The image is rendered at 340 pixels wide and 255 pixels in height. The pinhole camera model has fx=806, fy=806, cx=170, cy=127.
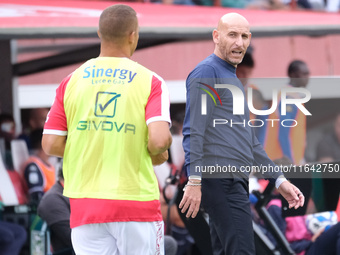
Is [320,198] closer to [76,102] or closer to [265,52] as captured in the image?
[76,102]

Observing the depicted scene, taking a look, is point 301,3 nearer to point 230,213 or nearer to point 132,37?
point 230,213

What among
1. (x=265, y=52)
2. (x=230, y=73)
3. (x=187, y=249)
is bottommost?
(x=187, y=249)

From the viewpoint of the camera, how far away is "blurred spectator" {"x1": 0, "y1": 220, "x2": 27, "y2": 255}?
6.18 meters

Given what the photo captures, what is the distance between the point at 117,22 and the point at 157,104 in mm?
442

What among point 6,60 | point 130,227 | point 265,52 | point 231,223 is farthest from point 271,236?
point 265,52

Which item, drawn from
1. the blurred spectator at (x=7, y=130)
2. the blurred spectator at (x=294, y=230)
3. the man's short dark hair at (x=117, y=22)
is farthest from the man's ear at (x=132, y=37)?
the blurred spectator at (x=7, y=130)

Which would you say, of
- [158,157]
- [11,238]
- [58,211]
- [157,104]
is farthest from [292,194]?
[11,238]

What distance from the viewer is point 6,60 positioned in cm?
984

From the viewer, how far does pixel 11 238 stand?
6.21 m

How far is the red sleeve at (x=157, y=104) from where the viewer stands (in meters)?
3.71

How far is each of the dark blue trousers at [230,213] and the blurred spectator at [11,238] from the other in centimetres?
234

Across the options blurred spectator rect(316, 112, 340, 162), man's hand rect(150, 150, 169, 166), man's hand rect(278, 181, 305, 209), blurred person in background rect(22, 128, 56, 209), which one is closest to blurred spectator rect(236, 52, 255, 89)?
blurred spectator rect(316, 112, 340, 162)

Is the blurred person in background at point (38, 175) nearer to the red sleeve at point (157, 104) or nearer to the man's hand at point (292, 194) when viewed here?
the man's hand at point (292, 194)

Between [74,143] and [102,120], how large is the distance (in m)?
0.18
